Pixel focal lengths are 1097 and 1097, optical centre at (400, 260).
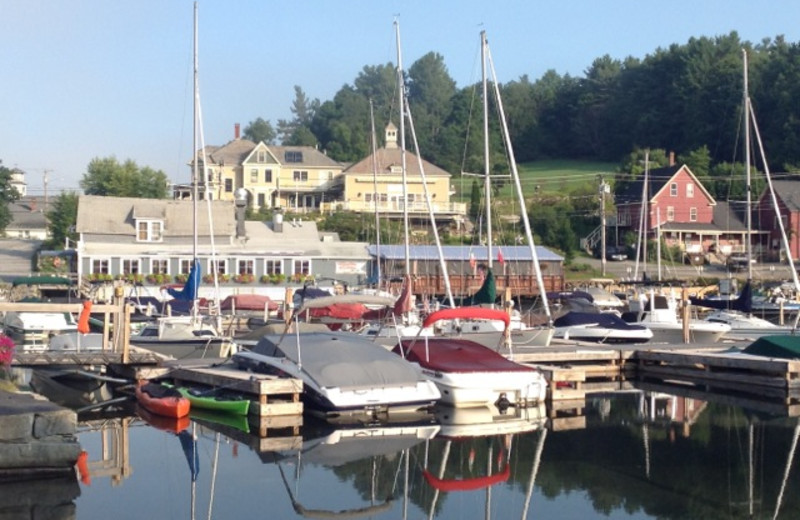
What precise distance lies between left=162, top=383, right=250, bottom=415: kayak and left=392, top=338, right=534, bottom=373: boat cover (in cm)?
455

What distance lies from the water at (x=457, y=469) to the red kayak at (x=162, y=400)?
0.46 meters

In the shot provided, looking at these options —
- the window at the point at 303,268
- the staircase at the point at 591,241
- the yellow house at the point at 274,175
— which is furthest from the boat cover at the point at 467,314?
the yellow house at the point at 274,175

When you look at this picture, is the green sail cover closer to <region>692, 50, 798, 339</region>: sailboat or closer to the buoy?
<region>692, 50, 798, 339</region>: sailboat

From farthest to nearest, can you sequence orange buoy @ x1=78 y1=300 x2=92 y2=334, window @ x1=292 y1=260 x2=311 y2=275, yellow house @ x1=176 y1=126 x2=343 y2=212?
yellow house @ x1=176 y1=126 x2=343 y2=212, window @ x1=292 y1=260 x2=311 y2=275, orange buoy @ x1=78 y1=300 x2=92 y2=334

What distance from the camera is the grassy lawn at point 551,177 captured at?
11619cm

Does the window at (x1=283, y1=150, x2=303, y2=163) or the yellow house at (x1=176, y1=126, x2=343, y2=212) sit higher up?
the window at (x1=283, y1=150, x2=303, y2=163)

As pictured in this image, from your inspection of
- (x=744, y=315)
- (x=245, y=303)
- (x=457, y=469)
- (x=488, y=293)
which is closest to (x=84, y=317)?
(x=457, y=469)

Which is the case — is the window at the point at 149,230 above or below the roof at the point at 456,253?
above

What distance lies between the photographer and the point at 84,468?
18.7 metres

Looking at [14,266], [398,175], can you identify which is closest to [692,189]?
[398,175]

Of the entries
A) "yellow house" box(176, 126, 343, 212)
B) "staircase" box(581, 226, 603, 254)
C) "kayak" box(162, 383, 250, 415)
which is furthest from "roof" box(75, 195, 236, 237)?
"kayak" box(162, 383, 250, 415)

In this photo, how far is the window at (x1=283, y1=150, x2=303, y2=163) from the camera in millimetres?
110625

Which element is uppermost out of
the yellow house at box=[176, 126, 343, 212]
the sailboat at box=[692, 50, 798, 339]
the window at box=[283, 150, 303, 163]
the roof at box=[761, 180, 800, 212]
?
the window at box=[283, 150, 303, 163]

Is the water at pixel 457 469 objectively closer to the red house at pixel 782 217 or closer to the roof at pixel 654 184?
the red house at pixel 782 217
